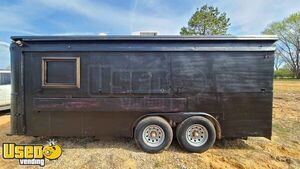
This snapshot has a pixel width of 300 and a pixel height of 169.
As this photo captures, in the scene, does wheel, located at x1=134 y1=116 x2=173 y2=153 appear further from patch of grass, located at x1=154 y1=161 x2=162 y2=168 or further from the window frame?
the window frame

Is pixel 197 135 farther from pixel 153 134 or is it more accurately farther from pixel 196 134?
pixel 153 134

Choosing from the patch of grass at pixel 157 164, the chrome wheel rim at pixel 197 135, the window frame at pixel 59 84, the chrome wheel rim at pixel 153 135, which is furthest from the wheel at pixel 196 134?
the window frame at pixel 59 84

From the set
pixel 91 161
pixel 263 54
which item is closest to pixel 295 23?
pixel 263 54

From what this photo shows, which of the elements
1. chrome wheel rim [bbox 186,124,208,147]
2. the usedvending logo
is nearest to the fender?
chrome wheel rim [bbox 186,124,208,147]

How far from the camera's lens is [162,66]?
4688mm

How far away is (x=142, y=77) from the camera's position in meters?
4.69

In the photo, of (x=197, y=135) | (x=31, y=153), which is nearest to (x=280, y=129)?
(x=197, y=135)

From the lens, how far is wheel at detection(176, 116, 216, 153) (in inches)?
184

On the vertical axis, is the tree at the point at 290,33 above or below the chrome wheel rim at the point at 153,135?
above

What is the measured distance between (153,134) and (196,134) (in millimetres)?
995

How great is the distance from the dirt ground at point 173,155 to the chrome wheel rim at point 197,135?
263 millimetres

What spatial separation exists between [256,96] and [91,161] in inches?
153

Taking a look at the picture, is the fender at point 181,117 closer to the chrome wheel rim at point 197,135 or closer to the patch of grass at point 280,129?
the chrome wheel rim at point 197,135

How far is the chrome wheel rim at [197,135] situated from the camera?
15.5ft
